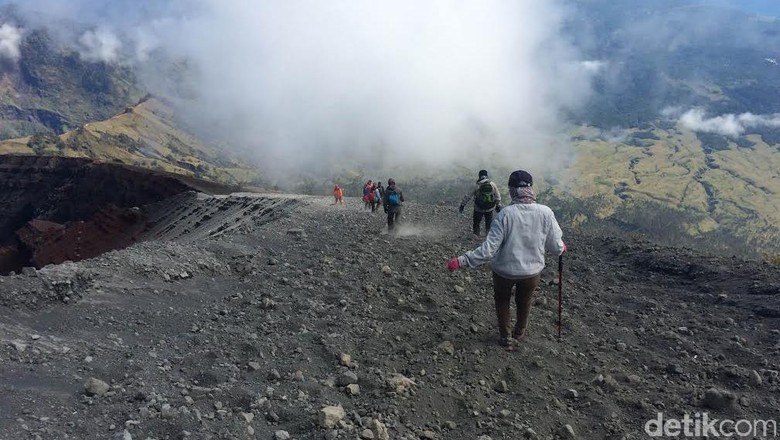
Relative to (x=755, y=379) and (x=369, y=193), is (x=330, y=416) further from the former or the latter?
(x=369, y=193)

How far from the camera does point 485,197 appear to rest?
1617cm

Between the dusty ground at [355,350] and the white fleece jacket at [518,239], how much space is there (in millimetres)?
1380

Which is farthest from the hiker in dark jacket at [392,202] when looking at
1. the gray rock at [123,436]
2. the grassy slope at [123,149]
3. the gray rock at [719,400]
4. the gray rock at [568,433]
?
the grassy slope at [123,149]

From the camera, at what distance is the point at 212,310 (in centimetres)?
954

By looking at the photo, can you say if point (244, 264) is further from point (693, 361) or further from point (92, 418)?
point (693, 361)

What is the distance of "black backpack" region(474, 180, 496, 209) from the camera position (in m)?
15.9

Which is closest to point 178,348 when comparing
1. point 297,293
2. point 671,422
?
point 297,293

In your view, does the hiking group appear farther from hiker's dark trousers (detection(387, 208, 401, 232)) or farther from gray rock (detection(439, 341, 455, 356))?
hiker's dark trousers (detection(387, 208, 401, 232))

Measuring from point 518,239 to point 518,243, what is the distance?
2.4 inches

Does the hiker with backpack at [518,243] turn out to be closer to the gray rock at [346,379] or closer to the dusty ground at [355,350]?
the dusty ground at [355,350]

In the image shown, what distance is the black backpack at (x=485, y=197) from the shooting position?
52.2ft

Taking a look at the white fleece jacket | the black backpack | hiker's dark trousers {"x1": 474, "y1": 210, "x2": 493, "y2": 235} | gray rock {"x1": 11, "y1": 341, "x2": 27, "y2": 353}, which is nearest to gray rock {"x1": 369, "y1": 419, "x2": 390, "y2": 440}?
the white fleece jacket

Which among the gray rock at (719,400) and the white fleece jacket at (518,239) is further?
the white fleece jacket at (518,239)

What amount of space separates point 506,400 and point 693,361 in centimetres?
358
